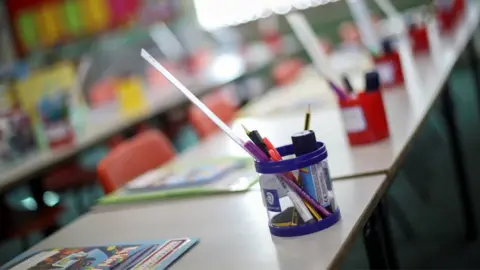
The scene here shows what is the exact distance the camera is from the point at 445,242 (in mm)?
2758

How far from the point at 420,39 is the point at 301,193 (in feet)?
7.70

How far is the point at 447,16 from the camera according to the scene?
3.99 m

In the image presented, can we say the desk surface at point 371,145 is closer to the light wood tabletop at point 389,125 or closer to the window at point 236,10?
the light wood tabletop at point 389,125

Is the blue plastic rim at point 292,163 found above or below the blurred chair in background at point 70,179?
above

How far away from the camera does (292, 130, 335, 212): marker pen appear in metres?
1.28

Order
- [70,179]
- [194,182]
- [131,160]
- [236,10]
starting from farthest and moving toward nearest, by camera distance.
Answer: [236,10] → [70,179] → [131,160] → [194,182]

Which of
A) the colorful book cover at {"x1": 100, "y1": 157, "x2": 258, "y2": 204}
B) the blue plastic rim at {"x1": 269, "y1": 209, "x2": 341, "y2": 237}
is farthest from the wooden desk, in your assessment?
the blue plastic rim at {"x1": 269, "y1": 209, "x2": 341, "y2": 237}

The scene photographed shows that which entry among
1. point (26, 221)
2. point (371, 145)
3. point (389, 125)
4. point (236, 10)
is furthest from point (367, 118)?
point (236, 10)

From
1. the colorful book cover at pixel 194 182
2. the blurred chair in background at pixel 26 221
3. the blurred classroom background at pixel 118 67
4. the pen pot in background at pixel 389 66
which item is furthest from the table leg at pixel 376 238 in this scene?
the blurred chair in background at pixel 26 221

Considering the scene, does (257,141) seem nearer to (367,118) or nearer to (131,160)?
(367,118)

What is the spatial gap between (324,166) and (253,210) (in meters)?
0.26

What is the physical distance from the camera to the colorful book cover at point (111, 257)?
1.28 meters

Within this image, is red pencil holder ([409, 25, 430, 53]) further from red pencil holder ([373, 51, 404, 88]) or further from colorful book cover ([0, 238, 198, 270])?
colorful book cover ([0, 238, 198, 270])

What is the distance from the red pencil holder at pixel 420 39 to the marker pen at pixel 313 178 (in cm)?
225
